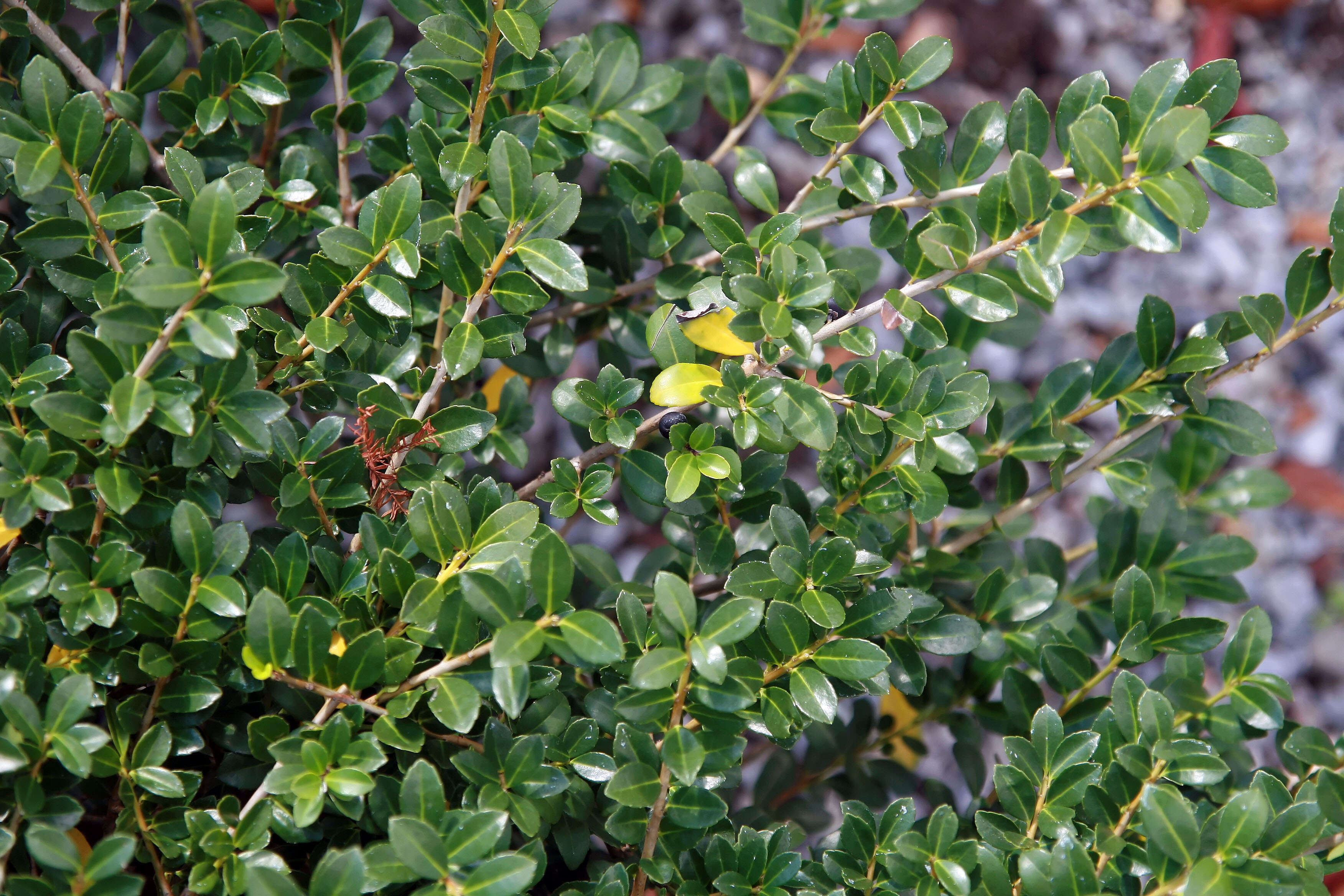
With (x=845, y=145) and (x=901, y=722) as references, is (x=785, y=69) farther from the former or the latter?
(x=901, y=722)

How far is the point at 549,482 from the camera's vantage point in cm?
97

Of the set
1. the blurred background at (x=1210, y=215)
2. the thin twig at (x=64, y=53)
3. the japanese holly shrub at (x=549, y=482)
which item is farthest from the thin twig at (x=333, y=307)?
the blurred background at (x=1210, y=215)

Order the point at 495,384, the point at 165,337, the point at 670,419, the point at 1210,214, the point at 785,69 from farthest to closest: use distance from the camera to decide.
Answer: the point at 1210,214 < the point at 495,384 < the point at 785,69 < the point at 670,419 < the point at 165,337

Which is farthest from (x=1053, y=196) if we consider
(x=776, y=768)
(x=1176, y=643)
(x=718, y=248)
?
(x=776, y=768)

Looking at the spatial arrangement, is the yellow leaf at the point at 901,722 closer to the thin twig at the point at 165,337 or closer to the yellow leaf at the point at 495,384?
the yellow leaf at the point at 495,384

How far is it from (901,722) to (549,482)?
78cm

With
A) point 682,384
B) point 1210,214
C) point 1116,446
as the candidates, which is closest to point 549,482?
point 682,384

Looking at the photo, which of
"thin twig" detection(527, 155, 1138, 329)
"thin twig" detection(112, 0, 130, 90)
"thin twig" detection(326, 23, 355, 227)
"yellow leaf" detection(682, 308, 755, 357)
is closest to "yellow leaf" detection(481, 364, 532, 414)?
"thin twig" detection(527, 155, 1138, 329)

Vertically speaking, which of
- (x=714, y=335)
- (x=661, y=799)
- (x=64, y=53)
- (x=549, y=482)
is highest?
(x=64, y=53)

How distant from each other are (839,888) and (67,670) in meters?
0.69

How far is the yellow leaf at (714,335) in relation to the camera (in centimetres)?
99

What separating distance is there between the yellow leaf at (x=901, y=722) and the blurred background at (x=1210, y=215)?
504 millimetres

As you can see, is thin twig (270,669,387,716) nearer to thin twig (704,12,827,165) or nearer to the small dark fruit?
the small dark fruit

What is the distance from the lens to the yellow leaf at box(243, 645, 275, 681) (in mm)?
774
